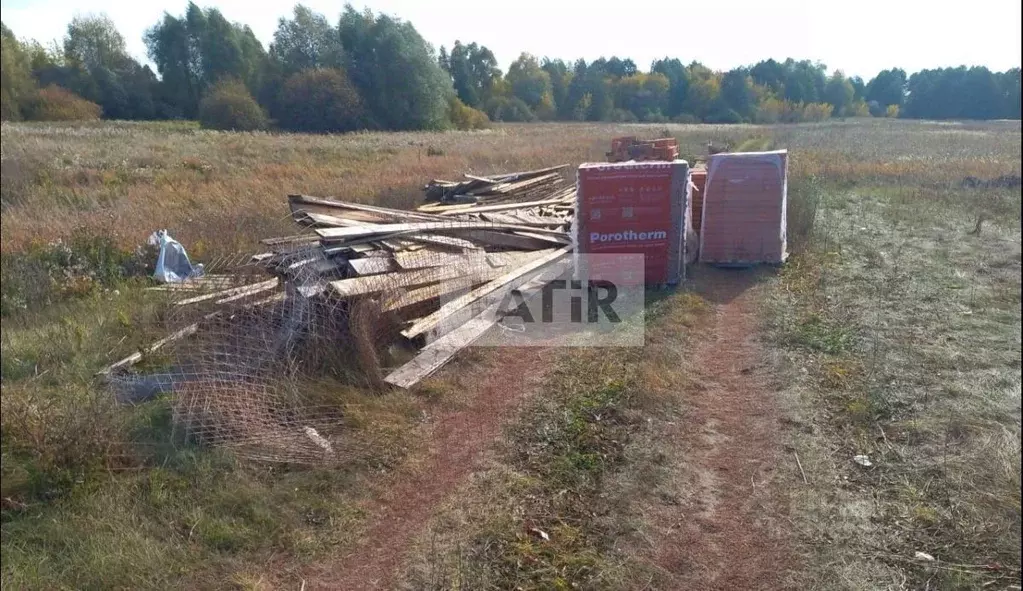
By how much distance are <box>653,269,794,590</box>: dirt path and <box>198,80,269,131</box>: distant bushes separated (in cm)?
1219

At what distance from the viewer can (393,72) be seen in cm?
3222

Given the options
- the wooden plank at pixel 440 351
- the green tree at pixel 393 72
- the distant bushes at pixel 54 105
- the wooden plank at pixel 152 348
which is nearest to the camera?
the distant bushes at pixel 54 105

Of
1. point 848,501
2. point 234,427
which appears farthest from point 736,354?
point 234,427

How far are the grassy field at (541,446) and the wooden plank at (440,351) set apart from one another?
172 mm

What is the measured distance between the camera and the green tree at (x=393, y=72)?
28.0m

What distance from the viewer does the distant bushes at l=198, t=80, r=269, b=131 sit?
44.6 ft

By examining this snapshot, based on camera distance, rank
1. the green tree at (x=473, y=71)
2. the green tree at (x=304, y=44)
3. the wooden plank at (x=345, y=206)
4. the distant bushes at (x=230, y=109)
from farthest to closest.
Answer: the green tree at (x=473, y=71), the green tree at (x=304, y=44), the distant bushes at (x=230, y=109), the wooden plank at (x=345, y=206)

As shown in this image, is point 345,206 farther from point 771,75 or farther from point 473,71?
point 771,75

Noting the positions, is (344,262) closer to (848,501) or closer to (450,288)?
(450,288)

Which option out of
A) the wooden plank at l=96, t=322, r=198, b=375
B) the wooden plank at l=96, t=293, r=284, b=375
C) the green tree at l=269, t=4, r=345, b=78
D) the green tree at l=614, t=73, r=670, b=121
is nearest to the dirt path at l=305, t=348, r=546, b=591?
the wooden plank at l=96, t=293, r=284, b=375

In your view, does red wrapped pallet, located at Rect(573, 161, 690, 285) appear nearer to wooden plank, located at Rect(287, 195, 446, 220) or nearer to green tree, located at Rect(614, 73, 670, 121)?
wooden plank, located at Rect(287, 195, 446, 220)

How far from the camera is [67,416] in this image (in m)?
3.85

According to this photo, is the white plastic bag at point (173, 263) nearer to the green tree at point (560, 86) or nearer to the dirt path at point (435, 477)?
the dirt path at point (435, 477)

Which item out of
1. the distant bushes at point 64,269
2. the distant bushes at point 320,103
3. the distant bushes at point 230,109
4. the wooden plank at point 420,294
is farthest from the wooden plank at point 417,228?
the distant bushes at point 320,103
